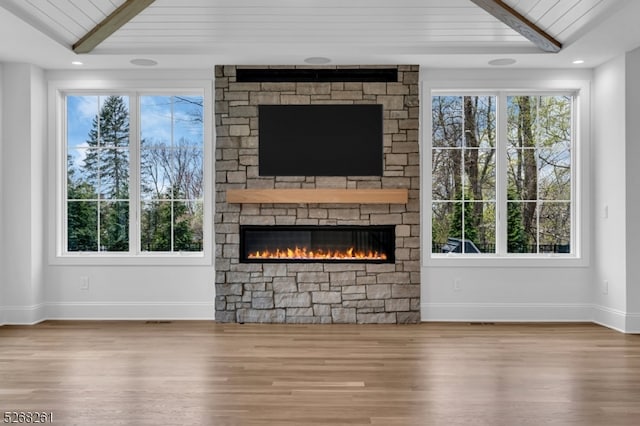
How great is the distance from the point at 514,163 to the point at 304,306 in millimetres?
2789

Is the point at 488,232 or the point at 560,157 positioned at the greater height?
the point at 560,157

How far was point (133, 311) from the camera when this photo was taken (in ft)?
18.7

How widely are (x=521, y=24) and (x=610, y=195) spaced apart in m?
2.04

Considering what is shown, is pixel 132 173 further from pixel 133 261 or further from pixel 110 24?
pixel 110 24

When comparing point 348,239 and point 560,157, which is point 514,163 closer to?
point 560,157

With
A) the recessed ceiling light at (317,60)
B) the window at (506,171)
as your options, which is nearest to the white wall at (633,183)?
the window at (506,171)

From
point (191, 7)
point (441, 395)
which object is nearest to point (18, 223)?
point (191, 7)

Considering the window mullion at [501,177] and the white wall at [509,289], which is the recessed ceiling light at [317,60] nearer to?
the white wall at [509,289]

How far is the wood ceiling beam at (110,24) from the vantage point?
4.48 metres

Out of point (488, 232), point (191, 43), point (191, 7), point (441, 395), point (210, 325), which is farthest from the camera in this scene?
point (488, 232)

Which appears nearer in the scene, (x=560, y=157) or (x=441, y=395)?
(x=441, y=395)

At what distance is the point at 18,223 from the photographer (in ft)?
18.1

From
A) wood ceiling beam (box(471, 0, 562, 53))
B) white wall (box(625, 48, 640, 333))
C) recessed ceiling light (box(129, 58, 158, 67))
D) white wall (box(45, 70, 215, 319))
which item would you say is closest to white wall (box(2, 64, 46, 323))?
Result: white wall (box(45, 70, 215, 319))

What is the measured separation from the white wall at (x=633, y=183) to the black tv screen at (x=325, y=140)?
95.2 inches
